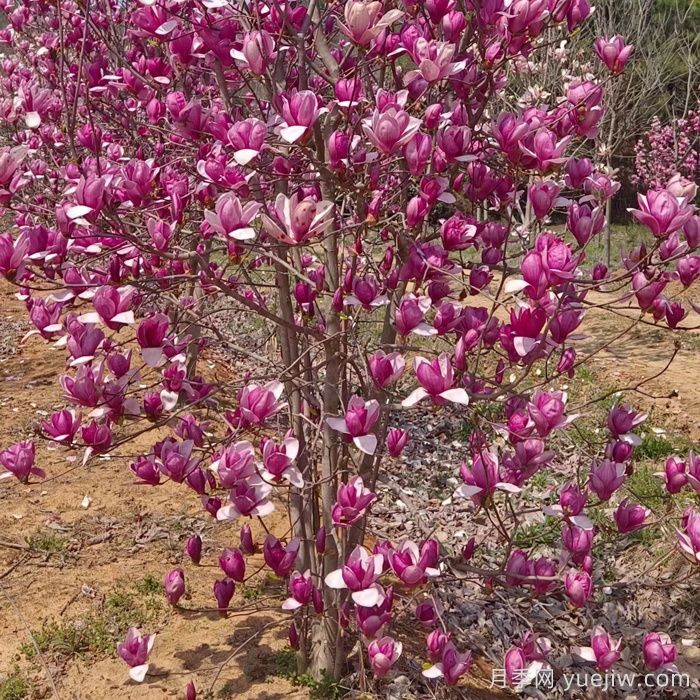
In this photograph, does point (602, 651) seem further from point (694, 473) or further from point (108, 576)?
point (108, 576)

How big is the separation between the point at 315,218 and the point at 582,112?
0.92 metres

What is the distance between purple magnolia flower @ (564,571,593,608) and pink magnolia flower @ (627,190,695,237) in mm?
938

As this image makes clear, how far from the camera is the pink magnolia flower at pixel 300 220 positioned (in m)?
1.59

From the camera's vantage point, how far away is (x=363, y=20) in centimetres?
176

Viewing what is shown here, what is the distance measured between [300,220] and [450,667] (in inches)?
52.3

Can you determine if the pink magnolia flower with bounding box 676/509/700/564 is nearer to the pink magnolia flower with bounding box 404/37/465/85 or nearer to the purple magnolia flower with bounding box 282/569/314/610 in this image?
the purple magnolia flower with bounding box 282/569/314/610

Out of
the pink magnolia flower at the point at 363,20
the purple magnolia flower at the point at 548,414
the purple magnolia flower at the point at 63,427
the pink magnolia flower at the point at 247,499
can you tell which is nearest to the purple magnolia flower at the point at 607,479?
the purple magnolia flower at the point at 548,414

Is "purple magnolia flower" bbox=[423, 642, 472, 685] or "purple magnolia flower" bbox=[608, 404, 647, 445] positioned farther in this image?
"purple magnolia flower" bbox=[608, 404, 647, 445]

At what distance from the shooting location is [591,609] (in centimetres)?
366

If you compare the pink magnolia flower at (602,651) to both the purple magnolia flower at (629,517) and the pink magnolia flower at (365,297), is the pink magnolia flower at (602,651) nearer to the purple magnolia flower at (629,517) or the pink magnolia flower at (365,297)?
the purple magnolia flower at (629,517)

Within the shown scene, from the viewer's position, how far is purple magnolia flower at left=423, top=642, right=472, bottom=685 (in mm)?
2074

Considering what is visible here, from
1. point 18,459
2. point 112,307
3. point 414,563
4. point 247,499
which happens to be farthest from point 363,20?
point 18,459

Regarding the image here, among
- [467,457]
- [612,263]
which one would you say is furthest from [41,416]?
[612,263]

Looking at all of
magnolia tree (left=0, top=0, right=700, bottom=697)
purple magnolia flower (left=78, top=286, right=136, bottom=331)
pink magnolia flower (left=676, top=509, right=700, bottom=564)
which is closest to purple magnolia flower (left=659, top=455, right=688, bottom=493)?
magnolia tree (left=0, top=0, right=700, bottom=697)
